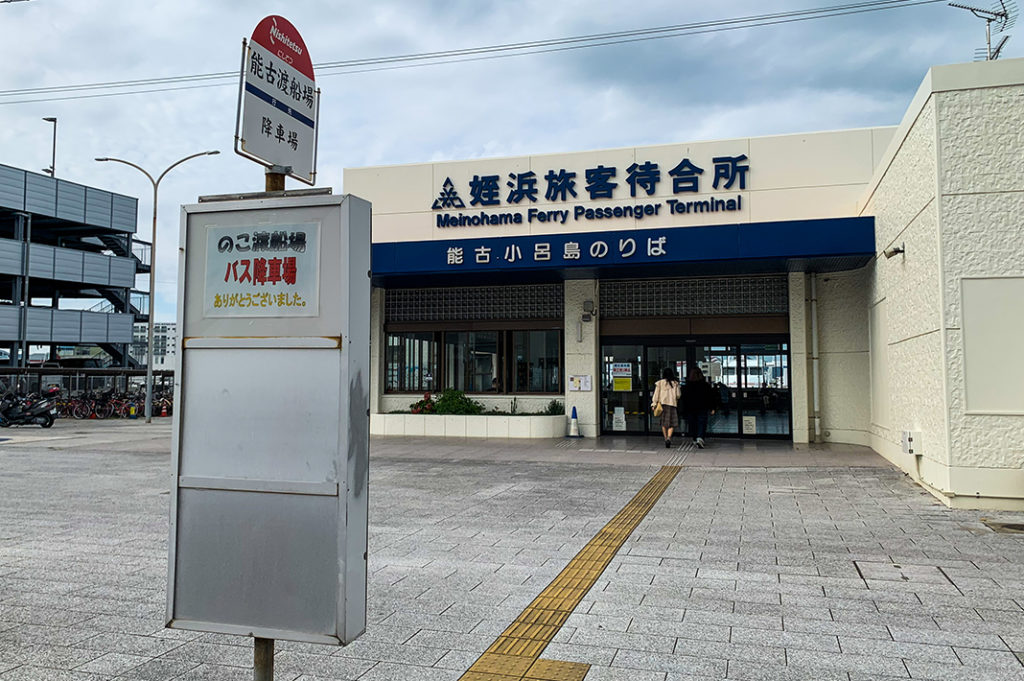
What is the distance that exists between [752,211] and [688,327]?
2.93 metres

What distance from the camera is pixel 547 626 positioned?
4.93 m

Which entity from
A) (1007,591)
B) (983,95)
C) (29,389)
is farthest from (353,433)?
(29,389)

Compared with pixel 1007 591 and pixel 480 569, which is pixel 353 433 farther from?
pixel 1007 591

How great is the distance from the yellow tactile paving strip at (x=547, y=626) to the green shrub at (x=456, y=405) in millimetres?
10713

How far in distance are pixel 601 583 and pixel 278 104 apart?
4.15 m

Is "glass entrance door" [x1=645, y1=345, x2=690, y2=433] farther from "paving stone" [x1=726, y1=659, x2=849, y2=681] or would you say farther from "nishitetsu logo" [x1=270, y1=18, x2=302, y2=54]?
"nishitetsu logo" [x1=270, y1=18, x2=302, y2=54]

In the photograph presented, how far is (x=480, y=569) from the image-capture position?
251 inches

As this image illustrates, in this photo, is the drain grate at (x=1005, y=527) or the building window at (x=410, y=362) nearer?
the drain grate at (x=1005, y=527)

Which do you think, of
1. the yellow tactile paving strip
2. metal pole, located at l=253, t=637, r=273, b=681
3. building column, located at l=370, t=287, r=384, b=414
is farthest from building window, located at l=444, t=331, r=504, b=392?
metal pole, located at l=253, t=637, r=273, b=681

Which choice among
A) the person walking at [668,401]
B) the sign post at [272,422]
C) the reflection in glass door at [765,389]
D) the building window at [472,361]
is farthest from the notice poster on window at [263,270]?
the building window at [472,361]

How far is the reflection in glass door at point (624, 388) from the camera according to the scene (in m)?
18.6

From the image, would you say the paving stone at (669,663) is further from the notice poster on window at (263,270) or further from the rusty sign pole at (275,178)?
the rusty sign pole at (275,178)

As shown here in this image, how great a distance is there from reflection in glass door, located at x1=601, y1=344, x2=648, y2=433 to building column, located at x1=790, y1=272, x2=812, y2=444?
340cm

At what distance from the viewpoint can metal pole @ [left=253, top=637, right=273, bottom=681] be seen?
318 centimetres
